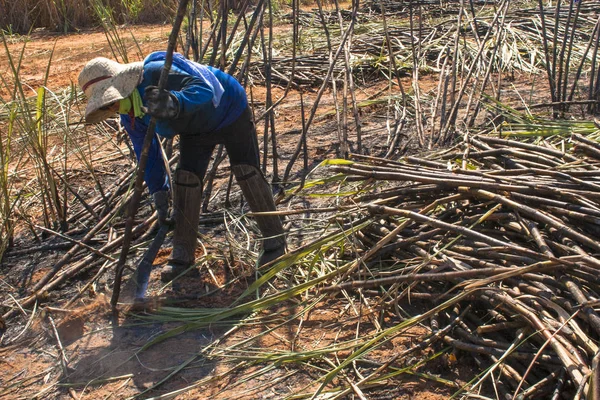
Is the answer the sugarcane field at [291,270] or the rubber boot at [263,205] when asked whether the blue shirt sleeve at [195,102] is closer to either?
the sugarcane field at [291,270]

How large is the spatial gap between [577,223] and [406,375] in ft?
2.97

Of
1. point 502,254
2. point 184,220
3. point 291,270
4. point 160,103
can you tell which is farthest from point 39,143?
point 502,254

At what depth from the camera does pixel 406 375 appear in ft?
8.34

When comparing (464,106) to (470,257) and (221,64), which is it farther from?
(470,257)

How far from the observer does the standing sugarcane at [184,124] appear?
2.77 metres

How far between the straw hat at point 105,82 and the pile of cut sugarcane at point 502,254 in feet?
3.34

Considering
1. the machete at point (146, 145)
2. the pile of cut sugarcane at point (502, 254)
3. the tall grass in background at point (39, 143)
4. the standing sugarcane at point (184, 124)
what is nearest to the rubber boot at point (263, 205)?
the standing sugarcane at point (184, 124)

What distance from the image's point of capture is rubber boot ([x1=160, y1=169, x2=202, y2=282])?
3.26 meters

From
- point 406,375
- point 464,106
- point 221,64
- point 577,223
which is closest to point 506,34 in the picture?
point 464,106

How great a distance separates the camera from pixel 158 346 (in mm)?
2885

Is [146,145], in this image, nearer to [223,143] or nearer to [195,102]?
[195,102]

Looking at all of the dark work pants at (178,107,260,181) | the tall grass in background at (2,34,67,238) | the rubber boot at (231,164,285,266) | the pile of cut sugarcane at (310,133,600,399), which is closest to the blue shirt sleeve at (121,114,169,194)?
the dark work pants at (178,107,260,181)

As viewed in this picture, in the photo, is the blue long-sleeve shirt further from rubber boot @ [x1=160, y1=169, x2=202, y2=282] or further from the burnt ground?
the burnt ground

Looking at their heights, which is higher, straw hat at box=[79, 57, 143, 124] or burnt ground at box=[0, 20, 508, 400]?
straw hat at box=[79, 57, 143, 124]
